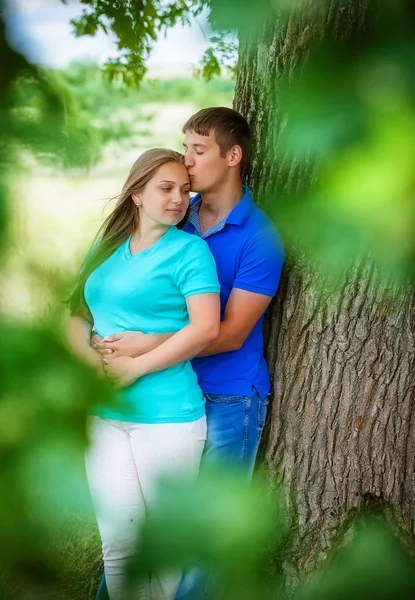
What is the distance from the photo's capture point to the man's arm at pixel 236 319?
2297mm

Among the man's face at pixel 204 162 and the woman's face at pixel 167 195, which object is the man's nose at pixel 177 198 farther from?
the man's face at pixel 204 162

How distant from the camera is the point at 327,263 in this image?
771mm

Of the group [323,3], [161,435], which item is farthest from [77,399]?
[161,435]

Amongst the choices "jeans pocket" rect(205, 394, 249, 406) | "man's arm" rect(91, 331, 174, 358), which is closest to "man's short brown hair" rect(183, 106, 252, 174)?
"man's arm" rect(91, 331, 174, 358)

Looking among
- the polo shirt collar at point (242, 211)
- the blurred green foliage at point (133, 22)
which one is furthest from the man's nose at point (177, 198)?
the blurred green foliage at point (133, 22)

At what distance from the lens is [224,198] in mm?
2445

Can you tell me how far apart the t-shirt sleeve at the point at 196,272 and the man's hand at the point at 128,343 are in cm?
18

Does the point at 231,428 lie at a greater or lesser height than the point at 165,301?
lesser

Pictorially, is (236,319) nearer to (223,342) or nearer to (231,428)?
(223,342)

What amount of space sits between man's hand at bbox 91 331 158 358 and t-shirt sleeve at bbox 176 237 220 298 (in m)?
0.18

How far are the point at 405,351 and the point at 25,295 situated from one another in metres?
2.01

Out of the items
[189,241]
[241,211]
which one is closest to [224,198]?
[241,211]

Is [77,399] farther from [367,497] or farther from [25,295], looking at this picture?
[367,497]

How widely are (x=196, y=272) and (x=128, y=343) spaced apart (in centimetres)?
30
